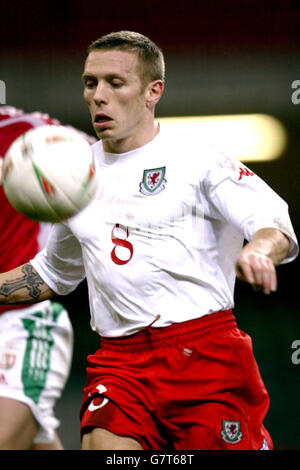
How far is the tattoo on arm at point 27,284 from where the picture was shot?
8.80 feet

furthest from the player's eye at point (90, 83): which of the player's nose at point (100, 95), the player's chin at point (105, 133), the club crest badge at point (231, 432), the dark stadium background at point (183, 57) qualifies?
the dark stadium background at point (183, 57)

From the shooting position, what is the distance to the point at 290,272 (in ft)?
35.3

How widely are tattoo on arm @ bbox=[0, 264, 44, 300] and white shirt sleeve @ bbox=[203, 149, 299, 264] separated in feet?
2.41

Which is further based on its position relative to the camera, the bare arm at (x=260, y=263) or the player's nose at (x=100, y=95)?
the player's nose at (x=100, y=95)

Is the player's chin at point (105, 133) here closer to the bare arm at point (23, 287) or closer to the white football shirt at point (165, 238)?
the white football shirt at point (165, 238)

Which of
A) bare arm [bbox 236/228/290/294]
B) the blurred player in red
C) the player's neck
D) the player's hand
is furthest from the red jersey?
the player's hand

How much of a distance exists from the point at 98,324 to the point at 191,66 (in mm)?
5896

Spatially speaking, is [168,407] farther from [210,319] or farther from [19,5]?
[19,5]

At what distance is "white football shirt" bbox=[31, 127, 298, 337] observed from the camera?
7.80 feet

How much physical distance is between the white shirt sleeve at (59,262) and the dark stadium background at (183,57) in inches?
147

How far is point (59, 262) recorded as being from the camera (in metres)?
2.73

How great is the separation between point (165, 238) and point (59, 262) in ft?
1.69

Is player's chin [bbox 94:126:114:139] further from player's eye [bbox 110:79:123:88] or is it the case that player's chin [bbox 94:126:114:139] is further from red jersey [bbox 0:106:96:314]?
red jersey [bbox 0:106:96:314]

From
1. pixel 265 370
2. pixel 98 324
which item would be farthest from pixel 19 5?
pixel 98 324
